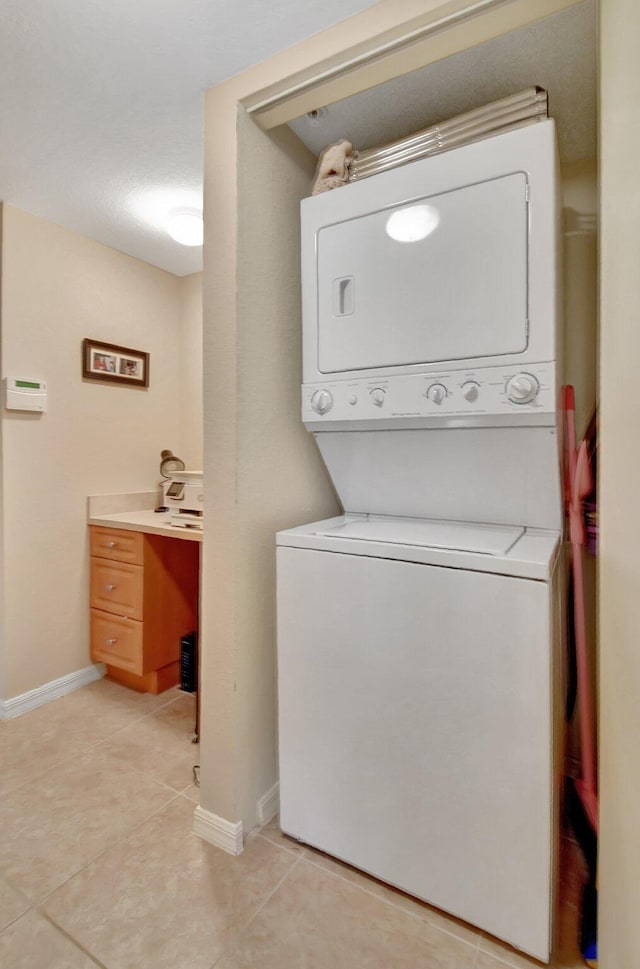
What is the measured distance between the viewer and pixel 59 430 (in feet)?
8.09

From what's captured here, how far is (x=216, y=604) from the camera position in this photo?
1.53m

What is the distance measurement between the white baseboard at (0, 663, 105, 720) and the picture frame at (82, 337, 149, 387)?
1637 mm

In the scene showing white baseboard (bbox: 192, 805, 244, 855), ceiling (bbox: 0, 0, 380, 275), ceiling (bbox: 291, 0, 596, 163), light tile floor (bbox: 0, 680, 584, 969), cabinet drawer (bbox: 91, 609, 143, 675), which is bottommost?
light tile floor (bbox: 0, 680, 584, 969)

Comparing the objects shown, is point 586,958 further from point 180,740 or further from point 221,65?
point 221,65

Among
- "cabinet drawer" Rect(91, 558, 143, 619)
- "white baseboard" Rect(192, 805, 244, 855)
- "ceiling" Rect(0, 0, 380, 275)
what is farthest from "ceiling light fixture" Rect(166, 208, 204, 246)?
"white baseboard" Rect(192, 805, 244, 855)

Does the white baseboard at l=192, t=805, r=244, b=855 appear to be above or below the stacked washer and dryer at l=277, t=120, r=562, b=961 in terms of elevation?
below

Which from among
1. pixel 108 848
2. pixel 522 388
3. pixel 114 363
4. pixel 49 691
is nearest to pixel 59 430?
pixel 114 363

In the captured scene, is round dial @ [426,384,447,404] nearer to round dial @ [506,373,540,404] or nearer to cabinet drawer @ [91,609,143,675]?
round dial @ [506,373,540,404]

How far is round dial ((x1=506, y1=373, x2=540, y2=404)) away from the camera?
3.86 feet

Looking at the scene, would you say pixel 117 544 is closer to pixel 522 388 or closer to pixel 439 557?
pixel 439 557

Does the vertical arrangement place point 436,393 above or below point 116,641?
above

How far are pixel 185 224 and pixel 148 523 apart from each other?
150cm

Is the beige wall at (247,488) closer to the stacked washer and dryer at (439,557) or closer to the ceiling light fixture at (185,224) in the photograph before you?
the stacked washer and dryer at (439,557)

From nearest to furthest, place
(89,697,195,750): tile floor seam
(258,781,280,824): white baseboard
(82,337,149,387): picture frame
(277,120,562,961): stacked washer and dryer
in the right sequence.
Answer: (277,120,562,961): stacked washer and dryer
(258,781,280,824): white baseboard
(89,697,195,750): tile floor seam
(82,337,149,387): picture frame
